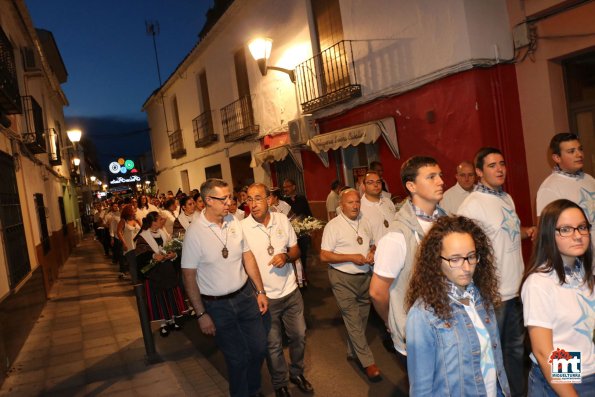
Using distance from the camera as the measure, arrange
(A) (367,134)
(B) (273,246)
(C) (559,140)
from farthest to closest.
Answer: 1. (A) (367,134)
2. (B) (273,246)
3. (C) (559,140)

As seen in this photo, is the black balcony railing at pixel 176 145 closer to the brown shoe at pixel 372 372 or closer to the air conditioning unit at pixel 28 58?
the air conditioning unit at pixel 28 58

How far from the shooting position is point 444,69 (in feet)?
26.7

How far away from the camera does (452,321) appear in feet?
7.34

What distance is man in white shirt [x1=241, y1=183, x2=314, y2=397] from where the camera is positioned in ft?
14.6

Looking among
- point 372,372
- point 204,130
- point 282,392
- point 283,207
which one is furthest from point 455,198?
point 204,130

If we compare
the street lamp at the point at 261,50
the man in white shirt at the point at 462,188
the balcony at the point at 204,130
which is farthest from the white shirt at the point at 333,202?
the balcony at the point at 204,130

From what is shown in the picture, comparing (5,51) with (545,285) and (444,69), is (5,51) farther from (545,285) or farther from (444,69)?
(545,285)

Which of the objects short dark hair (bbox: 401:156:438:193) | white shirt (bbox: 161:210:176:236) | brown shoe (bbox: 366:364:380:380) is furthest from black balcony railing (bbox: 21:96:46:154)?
short dark hair (bbox: 401:156:438:193)

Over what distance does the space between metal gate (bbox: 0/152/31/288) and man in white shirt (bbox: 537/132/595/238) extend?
22.4 feet

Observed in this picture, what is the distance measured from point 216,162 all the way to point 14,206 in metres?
11.5

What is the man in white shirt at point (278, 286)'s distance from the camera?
4453 mm

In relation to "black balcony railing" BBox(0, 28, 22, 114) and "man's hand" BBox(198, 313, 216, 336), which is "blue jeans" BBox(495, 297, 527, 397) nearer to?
"man's hand" BBox(198, 313, 216, 336)

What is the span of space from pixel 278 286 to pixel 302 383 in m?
0.93

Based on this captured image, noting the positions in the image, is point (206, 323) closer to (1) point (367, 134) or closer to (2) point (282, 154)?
(1) point (367, 134)
